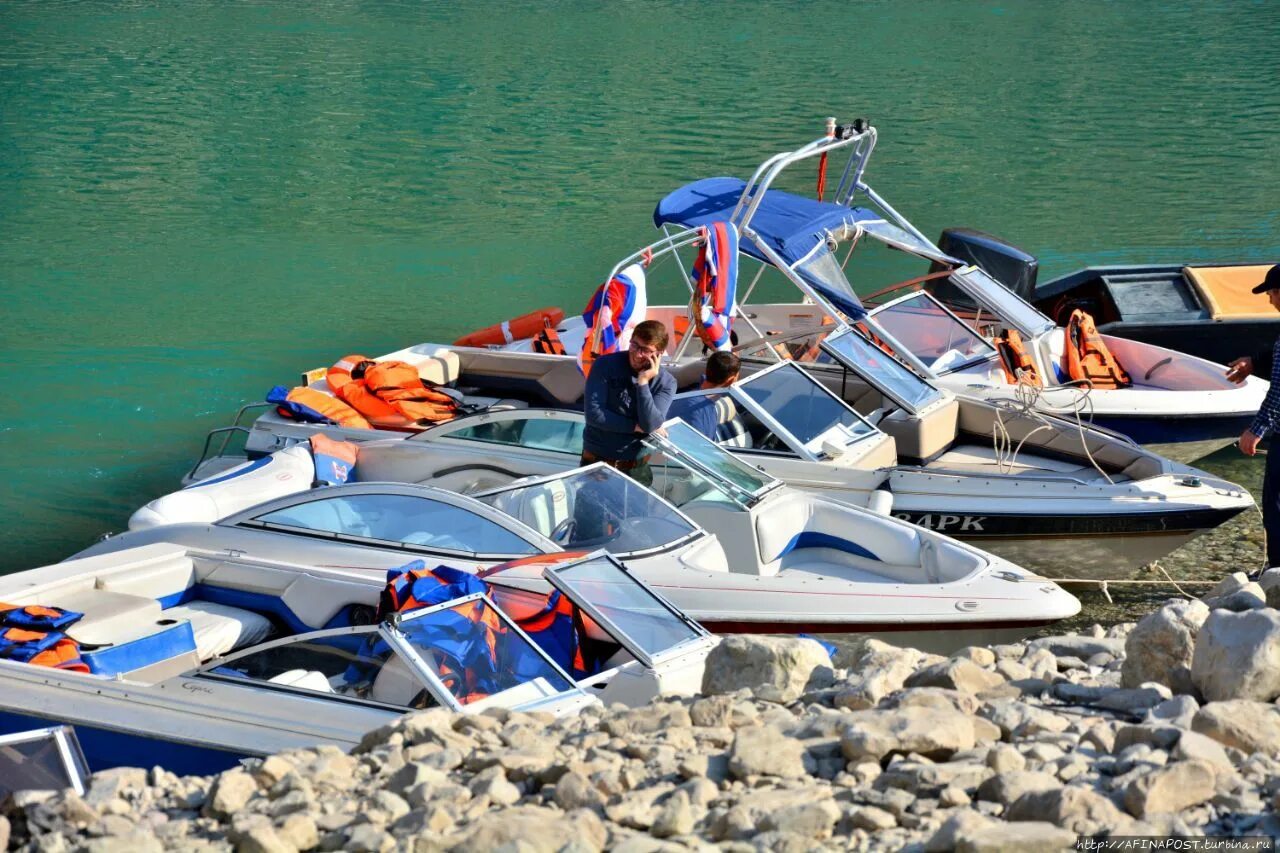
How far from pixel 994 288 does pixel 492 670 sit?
718cm

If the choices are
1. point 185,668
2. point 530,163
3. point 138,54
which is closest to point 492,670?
point 185,668

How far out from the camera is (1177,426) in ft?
34.7

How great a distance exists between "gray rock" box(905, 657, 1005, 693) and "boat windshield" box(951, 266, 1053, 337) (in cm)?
688

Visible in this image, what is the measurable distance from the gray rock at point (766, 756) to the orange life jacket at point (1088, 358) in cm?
768

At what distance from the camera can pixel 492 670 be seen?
5867 millimetres

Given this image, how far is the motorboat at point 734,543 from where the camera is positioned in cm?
712

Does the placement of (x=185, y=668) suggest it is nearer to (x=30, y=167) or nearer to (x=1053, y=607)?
(x=1053, y=607)

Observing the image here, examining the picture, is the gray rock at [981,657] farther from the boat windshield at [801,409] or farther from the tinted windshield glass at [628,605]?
the boat windshield at [801,409]

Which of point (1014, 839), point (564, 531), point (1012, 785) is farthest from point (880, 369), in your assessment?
point (1014, 839)

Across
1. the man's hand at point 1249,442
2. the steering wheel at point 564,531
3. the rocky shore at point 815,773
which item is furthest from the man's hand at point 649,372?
the man's hand at point 1249,442

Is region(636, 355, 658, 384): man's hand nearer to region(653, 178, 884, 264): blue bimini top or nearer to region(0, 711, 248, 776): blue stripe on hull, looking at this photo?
region(0, 711, 248, 776): blue stripe on hull

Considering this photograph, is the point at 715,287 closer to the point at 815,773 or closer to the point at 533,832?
the point at 815,773

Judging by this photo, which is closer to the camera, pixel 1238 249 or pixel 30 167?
pixel 1238 249

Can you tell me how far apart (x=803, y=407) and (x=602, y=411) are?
1.94 metres
